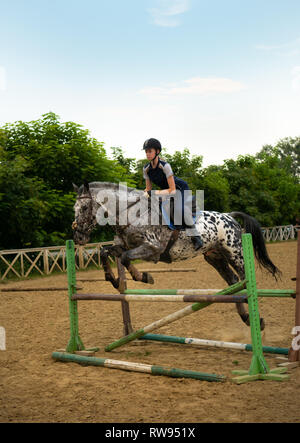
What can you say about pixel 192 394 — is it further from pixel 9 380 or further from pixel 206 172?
pixel 206 172

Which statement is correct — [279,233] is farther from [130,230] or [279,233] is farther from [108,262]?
[108,262]

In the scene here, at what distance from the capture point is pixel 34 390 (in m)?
4.94

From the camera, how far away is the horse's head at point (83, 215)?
6008 millimetres

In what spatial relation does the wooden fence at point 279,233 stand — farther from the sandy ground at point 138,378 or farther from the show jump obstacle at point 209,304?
the show jump obstacle at point 209,304

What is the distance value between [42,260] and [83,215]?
1434cm

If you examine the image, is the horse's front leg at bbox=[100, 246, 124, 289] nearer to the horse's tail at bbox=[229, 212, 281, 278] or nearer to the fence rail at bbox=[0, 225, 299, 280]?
the horse's tail at bbox=[229, 212, 281, 278]

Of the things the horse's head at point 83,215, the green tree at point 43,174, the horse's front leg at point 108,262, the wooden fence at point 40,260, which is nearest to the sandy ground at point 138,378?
the horse's front leg at point 108,262

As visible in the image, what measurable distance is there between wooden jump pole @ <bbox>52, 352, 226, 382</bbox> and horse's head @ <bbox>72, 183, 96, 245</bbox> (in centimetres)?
147

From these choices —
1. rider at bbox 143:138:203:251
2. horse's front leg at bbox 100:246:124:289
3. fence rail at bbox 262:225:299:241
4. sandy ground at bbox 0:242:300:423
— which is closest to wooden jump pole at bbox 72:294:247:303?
horse's front leg at bbox 100:246:124:289

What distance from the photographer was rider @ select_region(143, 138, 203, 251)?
5.94 metres

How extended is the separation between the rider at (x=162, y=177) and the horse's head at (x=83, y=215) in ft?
2.61

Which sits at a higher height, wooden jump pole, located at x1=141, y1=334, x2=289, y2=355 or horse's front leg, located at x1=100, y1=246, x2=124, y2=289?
horse's front leg, located at x1=100, y1=246, x2=124, y2=289

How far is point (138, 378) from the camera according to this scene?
524 centimetres
